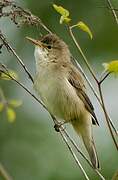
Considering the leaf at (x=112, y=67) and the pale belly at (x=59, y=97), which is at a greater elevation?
the leaf at (x=112, y=67)

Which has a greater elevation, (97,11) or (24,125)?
(97,11)

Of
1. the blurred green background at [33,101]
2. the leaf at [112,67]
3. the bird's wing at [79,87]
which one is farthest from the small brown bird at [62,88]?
the blurred green background at [33,101]

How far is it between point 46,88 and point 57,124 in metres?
0.26

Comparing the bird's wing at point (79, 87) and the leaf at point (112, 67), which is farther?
the bird's wing at point (79, 87)

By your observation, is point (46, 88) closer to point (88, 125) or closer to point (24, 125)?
point (88, 125)

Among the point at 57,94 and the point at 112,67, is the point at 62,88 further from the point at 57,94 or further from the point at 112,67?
the point at 112,67

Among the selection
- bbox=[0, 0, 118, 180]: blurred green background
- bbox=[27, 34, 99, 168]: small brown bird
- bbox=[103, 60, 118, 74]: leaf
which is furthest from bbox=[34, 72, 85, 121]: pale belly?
bbox=[0, 0, 118, 180]: blurred green background

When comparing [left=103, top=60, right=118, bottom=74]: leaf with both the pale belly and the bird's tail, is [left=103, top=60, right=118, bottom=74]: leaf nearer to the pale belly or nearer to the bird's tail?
the pale belly

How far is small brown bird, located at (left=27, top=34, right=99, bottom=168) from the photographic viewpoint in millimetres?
4953

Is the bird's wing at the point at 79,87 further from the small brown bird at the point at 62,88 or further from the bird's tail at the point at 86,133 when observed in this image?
the bird's tail at the point at 86,133

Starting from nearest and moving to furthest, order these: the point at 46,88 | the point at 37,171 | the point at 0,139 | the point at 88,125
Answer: the point at 46,88
the point at 88,125
the point at 37,171
the point at 0,139

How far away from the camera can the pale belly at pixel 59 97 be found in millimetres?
4926

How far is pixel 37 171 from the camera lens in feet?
30.0

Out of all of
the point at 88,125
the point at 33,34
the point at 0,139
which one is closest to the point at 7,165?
the point at 0,139
